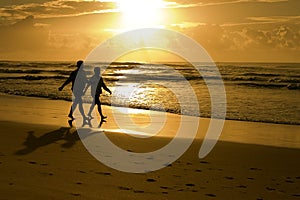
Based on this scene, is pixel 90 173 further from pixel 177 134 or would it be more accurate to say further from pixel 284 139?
pixel 284 139

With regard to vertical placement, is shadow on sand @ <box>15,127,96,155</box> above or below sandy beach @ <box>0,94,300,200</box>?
below

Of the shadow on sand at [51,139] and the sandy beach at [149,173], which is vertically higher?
the sandy beach at [149,173]

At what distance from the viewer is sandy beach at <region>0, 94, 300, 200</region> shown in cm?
652

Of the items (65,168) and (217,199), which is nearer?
(217,199)

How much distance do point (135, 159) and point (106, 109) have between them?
10.4 m

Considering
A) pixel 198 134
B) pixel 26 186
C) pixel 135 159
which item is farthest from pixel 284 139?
pixel 26 186

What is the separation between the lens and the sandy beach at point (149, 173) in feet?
21.4

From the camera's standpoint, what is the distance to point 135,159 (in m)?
8.97

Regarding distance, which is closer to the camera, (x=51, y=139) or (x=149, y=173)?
(x=149, y=173)

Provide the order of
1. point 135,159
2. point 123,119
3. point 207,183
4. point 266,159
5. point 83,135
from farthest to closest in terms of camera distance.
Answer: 1. point 123,119
2. point 83,135
3. point 266,159
4. point 135,159
5. point 207,183

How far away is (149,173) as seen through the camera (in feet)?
25.5

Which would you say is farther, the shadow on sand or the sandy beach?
the shadow on sand

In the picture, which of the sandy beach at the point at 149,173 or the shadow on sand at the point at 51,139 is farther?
the shadow on sand at the point at 51,139

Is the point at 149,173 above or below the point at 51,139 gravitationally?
above
